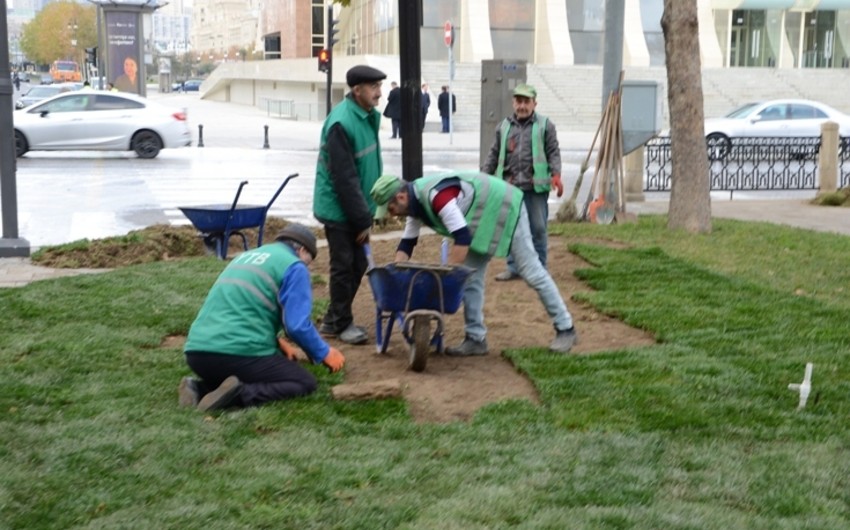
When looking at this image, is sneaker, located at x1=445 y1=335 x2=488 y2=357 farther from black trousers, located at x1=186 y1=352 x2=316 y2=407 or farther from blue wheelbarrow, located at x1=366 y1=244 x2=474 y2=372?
black trousers, located at x1=186 y1=352 x2=316 y2=407

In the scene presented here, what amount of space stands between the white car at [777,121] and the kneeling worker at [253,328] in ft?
82.7

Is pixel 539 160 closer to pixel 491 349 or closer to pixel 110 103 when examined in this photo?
pixel 491 349

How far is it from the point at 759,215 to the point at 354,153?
34.4 feet

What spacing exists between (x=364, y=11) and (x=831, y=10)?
22.8 m

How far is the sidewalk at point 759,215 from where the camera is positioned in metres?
11.7

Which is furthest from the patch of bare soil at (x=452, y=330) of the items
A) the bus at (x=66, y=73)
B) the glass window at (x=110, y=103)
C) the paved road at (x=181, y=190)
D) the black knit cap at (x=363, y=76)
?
the bus at (x=66, y=73)

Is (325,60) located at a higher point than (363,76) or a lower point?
higher

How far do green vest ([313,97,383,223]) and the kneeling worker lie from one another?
1.44 meters

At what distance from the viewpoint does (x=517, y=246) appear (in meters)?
7.49

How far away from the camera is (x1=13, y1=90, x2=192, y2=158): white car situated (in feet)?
87.7

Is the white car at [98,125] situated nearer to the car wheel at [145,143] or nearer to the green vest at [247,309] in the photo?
the car wheel at [145,143]

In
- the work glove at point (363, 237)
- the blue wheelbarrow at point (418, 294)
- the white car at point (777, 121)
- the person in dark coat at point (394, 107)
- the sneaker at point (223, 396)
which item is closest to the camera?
the sneaker at point (223, 396)

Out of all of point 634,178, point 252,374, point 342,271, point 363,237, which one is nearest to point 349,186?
point 363,237

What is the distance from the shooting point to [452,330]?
8.64 meters
